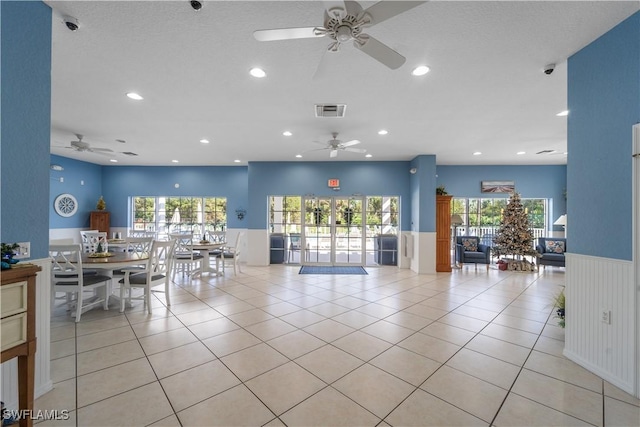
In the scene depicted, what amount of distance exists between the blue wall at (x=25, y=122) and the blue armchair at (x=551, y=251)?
9.10 metres

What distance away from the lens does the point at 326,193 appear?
24.6 ft

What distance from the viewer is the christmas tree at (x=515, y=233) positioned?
6887mm

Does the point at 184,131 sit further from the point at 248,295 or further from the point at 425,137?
the point at 425,137

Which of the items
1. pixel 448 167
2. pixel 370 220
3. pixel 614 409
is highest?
pixel 448 167

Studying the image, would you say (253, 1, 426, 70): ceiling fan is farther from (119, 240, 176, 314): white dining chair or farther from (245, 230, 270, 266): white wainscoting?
(245, 230, 270, 266): white wainscoting

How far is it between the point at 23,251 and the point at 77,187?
25.1 feet

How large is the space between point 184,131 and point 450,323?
17.7 feet

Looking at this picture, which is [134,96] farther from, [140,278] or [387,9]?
[387,9]

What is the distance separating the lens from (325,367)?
2.42 metres

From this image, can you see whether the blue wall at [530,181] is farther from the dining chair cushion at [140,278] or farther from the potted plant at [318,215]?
the dining chair cushion at [140,278]

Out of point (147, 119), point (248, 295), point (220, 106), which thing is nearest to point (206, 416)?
point (248, 295)

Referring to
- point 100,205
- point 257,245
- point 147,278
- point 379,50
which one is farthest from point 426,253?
point 100,205

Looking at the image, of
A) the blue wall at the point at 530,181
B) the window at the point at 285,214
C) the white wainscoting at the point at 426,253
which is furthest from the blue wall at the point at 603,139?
the window at the point at 285,214

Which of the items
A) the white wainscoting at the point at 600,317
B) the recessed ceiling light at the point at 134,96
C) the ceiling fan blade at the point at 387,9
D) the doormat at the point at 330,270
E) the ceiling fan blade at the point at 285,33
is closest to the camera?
the ceiling fan blade at the point at 387,9
